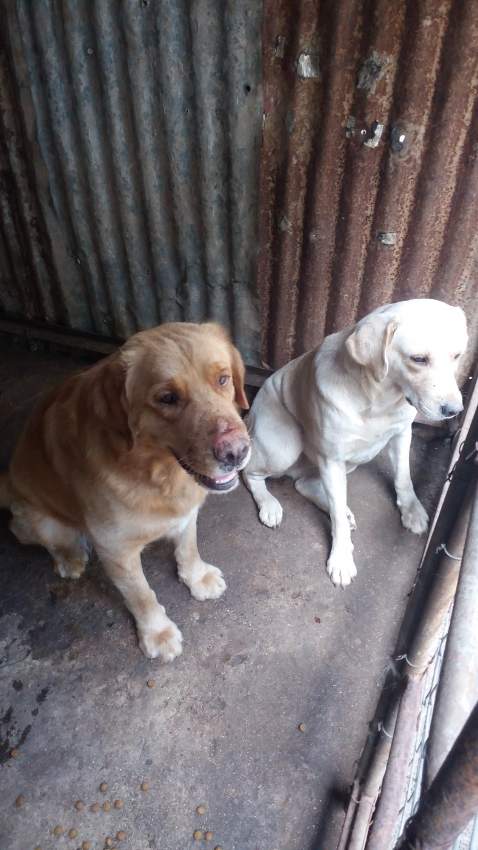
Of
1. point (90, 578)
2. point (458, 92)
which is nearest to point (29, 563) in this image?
point (90, 578)

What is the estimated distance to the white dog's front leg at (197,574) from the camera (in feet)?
8.51

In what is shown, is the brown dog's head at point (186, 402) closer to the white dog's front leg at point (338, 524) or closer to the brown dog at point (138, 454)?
the brown dog at point (138, 454)

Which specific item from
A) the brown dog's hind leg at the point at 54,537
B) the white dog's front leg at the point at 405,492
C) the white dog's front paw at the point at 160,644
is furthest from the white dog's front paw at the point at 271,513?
the brown dog's hind leg at the point at 54,537

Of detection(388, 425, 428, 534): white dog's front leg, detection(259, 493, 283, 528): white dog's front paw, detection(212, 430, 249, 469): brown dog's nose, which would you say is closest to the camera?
detection(212, 430, 249, 469): brown dog's nose

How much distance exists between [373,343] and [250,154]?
Result: 1400 mm

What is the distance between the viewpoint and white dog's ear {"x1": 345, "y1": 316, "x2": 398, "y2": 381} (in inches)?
82.0

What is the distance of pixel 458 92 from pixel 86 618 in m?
2.96

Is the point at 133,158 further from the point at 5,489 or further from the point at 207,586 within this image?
the point at 207,586

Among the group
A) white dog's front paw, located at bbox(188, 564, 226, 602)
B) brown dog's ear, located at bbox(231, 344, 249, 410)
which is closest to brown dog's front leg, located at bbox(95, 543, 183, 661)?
white dog's front paw, located at bbox(188, 564, 226, 602)

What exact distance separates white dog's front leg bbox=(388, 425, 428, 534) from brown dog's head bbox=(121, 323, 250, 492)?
1396mm

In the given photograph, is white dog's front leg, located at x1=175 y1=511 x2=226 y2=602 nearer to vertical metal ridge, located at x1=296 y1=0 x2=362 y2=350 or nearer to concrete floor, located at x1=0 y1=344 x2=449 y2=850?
concrete floor, located at x1=0 y1=344 x2=449 y2=850

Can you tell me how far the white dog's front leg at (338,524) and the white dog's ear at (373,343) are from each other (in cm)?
64

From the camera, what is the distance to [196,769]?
7.00 feet

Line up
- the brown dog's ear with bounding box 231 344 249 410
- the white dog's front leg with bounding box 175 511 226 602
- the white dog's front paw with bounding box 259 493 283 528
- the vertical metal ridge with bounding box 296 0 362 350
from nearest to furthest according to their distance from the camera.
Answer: the brown dog's ear with bounding box 231 344 249 410 < the vertical metal ridge with bounding box 296 0 362 350 < the white dog's front leg with bounding box 175 511 226 602 < the white dog's front paw with bounding box 259 493 283 528
